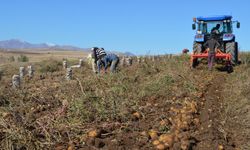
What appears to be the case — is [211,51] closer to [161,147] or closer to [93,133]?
[93,133]

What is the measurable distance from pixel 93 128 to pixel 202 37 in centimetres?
1090

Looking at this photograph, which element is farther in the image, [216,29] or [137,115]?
[216,29]

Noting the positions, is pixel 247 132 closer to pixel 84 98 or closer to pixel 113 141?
pixel 113 141

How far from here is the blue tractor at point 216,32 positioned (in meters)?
15.3

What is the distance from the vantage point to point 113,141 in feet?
16.5

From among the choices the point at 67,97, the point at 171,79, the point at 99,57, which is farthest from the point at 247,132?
the point at 99,57

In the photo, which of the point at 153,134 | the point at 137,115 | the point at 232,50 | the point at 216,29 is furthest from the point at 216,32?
the point at 153,134

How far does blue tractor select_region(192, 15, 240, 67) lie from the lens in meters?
15.3

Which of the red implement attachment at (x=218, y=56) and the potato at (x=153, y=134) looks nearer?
the potato at (x=153, y=134)

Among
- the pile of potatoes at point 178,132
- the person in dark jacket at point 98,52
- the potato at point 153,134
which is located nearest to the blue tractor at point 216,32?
the person in dark jacket at point 98,52

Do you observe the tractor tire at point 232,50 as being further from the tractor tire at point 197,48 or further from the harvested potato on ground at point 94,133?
the harvested potato on ground at point 94,133

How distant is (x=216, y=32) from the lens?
52.2 feet

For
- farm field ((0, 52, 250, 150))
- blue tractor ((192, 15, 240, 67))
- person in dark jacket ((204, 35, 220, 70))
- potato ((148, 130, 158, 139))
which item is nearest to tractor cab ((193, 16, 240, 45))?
blue tractor ((192, 15, 240, 67))

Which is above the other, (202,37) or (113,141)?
(202,37)
